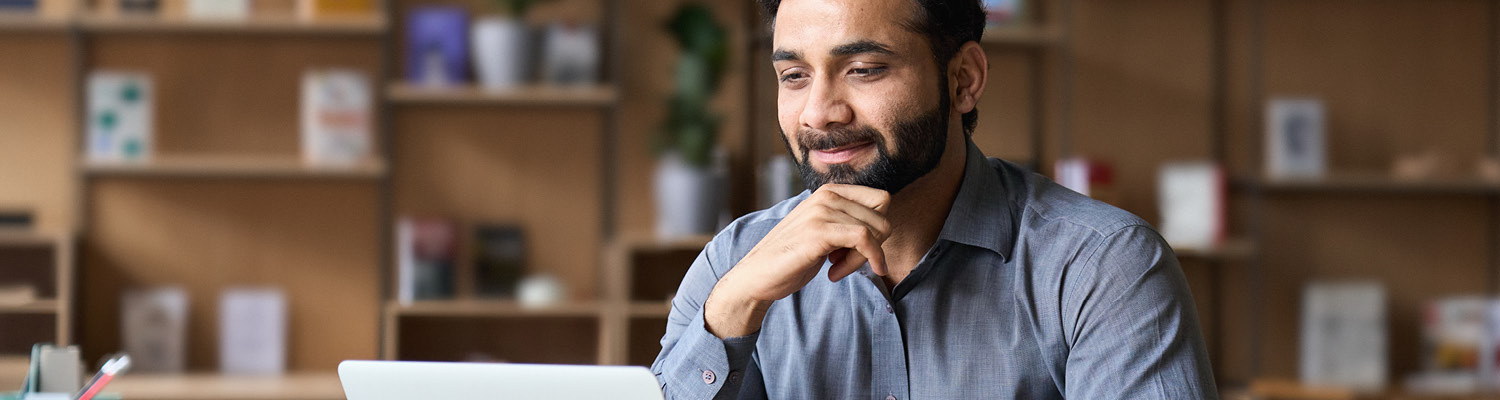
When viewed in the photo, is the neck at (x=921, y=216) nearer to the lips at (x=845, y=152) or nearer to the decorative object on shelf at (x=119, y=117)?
the lips at (x=845, y=152)

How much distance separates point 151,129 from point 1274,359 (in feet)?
9.84

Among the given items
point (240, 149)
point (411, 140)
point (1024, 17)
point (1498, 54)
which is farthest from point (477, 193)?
point (1498, 54)

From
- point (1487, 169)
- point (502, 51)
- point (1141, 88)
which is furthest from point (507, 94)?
point (1487, 169)

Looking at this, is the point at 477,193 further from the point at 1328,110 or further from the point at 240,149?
the point at 1328,110

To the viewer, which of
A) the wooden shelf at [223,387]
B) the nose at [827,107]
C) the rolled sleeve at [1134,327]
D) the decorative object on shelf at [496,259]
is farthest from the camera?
the decorative object on shelf at [496,259]

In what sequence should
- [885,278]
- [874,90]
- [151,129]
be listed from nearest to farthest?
1. [874,90]
2. [885,278]
3. [151,129]

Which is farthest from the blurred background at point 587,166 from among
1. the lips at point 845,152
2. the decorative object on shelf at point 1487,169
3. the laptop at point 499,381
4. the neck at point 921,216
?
the laptop at point 499,381

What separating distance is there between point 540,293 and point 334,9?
870 mm

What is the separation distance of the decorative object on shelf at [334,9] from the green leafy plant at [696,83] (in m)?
0.77

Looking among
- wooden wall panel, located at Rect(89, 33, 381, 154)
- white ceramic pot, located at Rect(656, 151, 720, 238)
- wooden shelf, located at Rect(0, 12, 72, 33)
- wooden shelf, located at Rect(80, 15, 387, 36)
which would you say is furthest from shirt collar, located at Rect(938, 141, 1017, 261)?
wooden shelf, located at Rect(0, 12, 72, 33)

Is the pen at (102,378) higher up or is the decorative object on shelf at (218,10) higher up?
the decorative object on shelf at (218,10)

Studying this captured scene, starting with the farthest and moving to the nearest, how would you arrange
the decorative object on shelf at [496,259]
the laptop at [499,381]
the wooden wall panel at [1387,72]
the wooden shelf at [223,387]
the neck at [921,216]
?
the wooden wall panel at [1387,72], the decorative object on shelf at [496,259], the wooden shelf at [223,387], the neck at [921,216], the laptop at [499,381]

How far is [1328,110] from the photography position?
10.8ft

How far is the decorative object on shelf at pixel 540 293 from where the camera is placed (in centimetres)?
310
